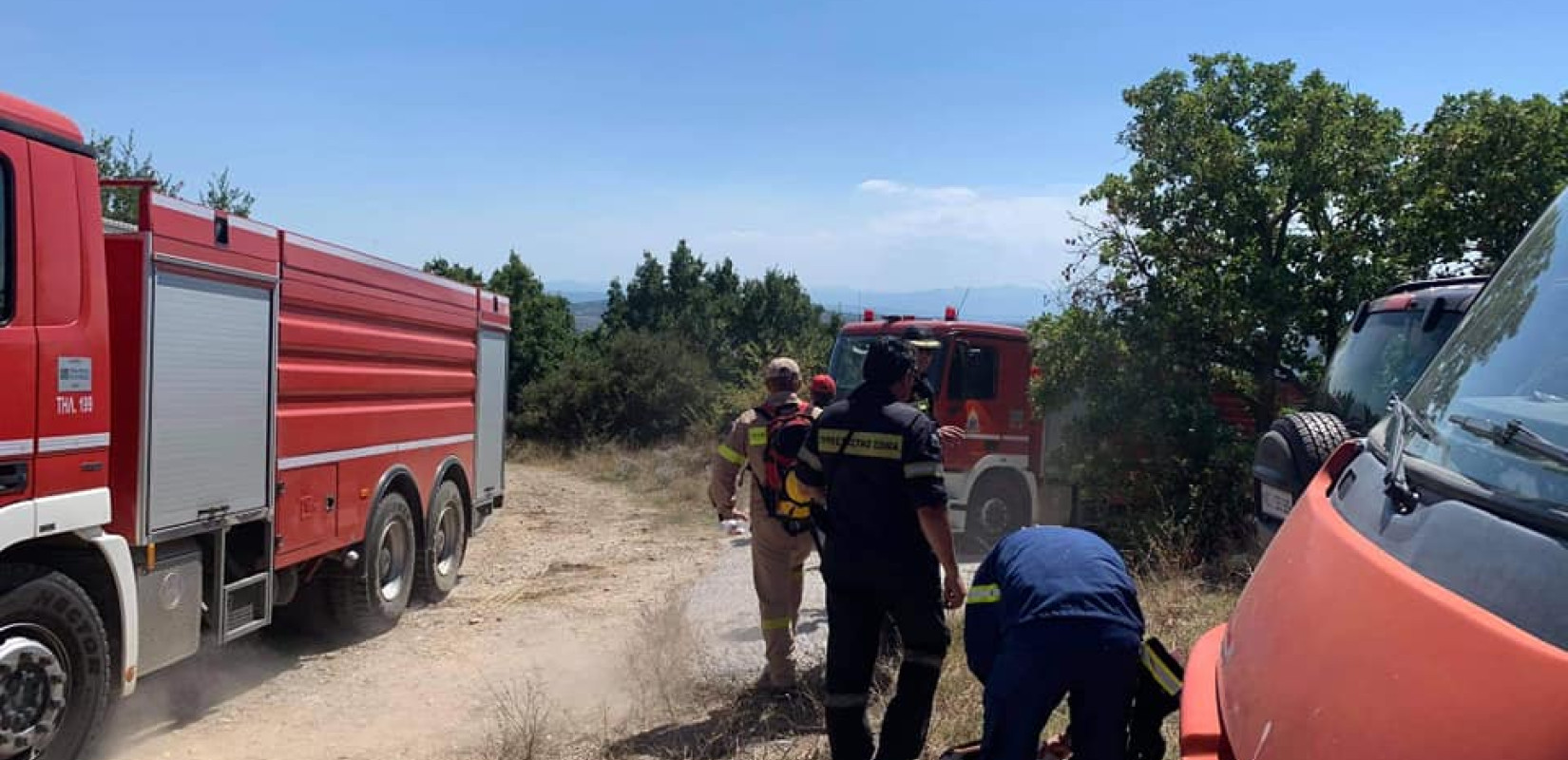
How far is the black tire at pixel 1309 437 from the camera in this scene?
4.59 m

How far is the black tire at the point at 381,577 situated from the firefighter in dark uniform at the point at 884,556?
3994 millimetres

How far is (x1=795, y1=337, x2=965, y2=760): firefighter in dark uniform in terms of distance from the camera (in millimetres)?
4668

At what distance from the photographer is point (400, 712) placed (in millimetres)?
6270

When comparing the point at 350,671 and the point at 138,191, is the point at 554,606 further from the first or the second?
the point at 138,191

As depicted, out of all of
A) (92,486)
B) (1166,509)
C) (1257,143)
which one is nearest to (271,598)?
(92,486)

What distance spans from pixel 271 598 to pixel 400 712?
94 cm

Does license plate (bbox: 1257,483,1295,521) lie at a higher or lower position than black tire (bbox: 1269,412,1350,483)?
lower

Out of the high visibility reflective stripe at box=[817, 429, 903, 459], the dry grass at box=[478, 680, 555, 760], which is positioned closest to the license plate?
the high visibility reflective stripe at box=[817, 429, 903, 459]

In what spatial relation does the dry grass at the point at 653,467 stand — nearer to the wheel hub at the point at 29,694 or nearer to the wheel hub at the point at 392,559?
the wheel hub at the point at 392,559

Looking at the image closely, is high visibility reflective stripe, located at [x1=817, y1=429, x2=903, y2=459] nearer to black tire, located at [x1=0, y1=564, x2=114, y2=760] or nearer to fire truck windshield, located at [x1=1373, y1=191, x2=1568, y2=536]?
fire truck windshield, located at [x1=1373, y1=191, x2=1568, y2=536]

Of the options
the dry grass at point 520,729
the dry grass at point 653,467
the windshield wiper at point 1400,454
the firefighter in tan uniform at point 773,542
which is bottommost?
the dry grass at point 653,467

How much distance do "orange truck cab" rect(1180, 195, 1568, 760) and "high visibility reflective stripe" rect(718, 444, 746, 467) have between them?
3.92 metres

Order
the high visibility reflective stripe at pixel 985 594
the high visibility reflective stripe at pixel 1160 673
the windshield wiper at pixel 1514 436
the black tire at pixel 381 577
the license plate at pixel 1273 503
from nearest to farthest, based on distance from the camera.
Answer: the windshield wiper at pixel 1514 436
the high visibility reflective stripe at pixel 1160 673
the high visibility reflective stripe at pixel 985 594
the license plate at pixel 1273 503
the black tire at pixel 381 577

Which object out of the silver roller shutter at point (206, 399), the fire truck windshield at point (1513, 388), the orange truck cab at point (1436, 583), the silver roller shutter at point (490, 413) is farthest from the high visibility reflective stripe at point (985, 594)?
the silver roller shutter at point (490, 413)
